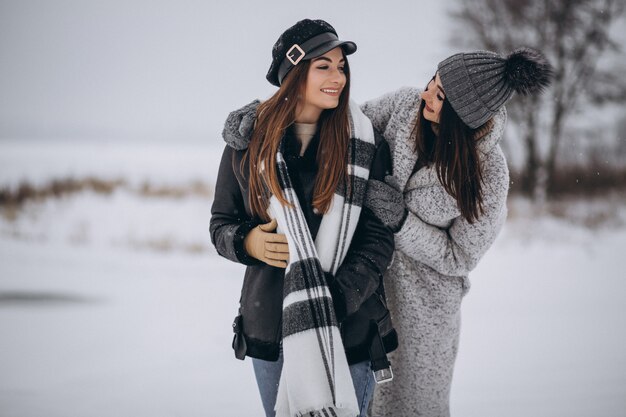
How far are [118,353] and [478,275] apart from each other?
338 centimetres

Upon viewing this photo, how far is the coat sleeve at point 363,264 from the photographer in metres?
1.39

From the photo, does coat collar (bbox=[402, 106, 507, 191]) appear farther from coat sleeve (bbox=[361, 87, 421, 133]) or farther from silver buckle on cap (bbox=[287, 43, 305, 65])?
silver buckle on cap (bbox=[287, 43, 305, 65])

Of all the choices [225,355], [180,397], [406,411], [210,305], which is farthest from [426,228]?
[210,305]

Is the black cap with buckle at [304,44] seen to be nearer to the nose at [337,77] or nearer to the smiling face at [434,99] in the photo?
the nose at [337,77]

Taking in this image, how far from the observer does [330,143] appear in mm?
1473

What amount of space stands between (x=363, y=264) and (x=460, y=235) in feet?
1.33

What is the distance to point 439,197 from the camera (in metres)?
1.60

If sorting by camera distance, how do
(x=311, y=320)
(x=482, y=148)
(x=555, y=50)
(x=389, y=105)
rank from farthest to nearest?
(x=555, y=50), (x=389, y=105), (x=482, y=148), (x=311, y=320)

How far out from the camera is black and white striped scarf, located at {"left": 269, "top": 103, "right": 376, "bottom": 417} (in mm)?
1350

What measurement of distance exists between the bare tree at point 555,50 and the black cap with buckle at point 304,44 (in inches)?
273

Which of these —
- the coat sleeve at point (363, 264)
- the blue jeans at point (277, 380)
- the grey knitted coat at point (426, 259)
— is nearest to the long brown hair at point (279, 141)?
the coat sleeve at point (363, 264)

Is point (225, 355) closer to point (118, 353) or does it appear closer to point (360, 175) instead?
point (118, 353)

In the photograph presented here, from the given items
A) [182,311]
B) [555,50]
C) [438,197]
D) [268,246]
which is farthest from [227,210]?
[555,50]

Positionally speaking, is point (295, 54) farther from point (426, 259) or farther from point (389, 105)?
point (426, 259)
